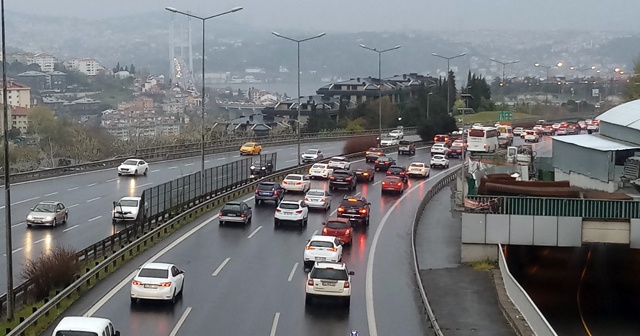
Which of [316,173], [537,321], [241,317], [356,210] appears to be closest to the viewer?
[537,321]

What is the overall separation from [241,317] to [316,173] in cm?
3766

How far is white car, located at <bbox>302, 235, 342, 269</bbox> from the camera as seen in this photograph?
30547 mm

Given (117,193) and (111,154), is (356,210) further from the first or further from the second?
(111,154)

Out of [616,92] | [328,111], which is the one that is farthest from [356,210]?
[616,92]

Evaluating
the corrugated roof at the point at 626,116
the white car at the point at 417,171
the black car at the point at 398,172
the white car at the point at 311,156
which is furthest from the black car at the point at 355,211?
the white car at the point at 311,156

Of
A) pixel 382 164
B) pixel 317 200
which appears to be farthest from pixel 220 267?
pixel 382 164

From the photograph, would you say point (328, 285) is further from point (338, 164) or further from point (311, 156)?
point (311, 156)

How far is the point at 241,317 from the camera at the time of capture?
2338cm

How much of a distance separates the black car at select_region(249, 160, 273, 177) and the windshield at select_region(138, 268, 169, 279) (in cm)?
3430

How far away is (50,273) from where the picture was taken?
1010 inches

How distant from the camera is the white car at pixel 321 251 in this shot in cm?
3055

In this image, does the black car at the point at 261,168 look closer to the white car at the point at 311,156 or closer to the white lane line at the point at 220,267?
the white car at the point at 311,156

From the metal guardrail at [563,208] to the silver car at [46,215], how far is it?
678 inches

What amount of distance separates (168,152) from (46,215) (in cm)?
3474
